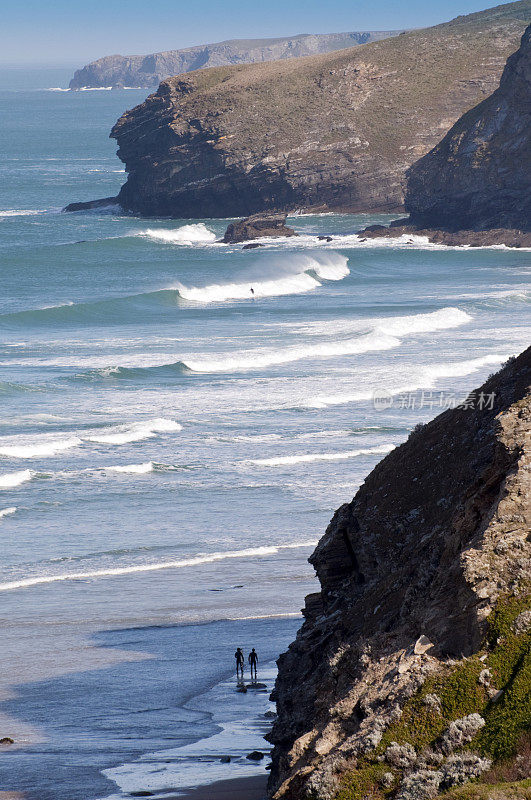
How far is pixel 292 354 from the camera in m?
49.0

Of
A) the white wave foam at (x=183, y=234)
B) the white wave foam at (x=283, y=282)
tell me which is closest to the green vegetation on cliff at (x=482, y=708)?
the white wave foam at (x=283, y=282)

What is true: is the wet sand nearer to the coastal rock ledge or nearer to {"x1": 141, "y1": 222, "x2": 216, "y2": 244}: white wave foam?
the coastal rock ledge

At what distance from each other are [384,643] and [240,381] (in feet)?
110

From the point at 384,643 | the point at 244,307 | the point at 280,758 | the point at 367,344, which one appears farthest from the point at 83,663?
the point at 244,307

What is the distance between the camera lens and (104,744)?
1688cm

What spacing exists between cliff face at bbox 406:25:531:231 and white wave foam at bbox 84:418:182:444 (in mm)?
52786

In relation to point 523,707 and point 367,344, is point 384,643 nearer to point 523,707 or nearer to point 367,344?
point 523,707

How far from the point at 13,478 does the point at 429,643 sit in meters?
23.7

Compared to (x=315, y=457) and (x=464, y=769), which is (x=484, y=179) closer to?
(x=315, y=457)

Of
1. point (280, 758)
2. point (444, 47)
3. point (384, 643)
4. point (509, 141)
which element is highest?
point (444, 47)

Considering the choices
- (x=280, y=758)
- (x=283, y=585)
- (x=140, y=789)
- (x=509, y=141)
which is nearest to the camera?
(x=280, y=758)

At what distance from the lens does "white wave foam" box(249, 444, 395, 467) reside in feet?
110

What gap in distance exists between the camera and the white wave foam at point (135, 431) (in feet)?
119

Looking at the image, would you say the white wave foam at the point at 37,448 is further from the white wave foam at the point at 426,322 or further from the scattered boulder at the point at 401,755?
the scattered boulder at the point at 401,755
